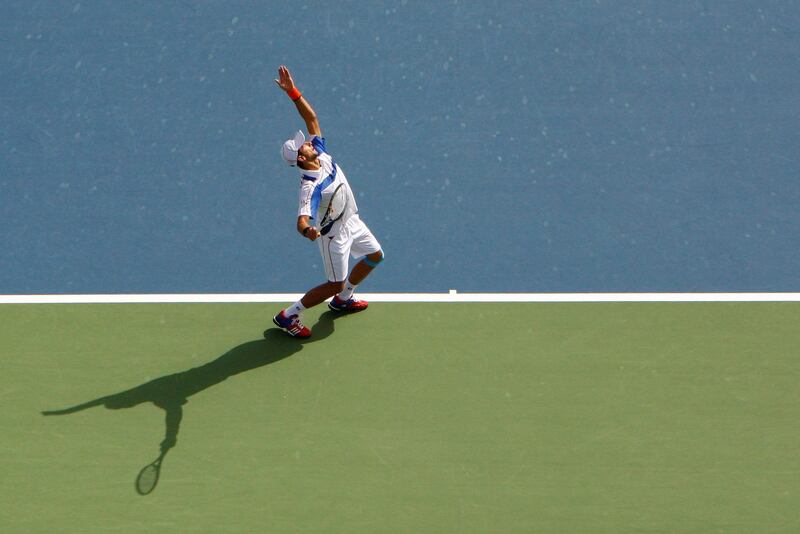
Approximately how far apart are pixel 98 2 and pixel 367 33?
Result: 2.33m

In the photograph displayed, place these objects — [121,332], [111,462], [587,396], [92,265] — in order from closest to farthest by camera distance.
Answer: [111,462]
[587,396]
[121,332]
[92,265]

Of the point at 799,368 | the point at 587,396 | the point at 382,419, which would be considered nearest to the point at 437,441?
the point at 382,419

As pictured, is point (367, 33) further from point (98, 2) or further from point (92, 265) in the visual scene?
point (92, 265)

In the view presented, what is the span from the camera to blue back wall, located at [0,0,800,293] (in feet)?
27.0

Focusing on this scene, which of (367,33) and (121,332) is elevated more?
(367,33)

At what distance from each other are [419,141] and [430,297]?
53.1 inches

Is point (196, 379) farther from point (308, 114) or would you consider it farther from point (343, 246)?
point (308, 114)

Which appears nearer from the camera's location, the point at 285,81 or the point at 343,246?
the point at 285,81

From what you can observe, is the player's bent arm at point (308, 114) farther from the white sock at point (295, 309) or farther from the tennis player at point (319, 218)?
the white sock at point (295, 309)

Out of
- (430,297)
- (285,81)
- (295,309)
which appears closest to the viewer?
(285,81)

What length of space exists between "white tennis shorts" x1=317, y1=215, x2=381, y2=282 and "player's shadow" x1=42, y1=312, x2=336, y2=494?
0.63 m

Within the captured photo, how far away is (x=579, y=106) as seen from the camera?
8531mm

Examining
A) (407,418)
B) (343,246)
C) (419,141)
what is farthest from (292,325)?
(419,141)

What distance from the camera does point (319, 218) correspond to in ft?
23.3
